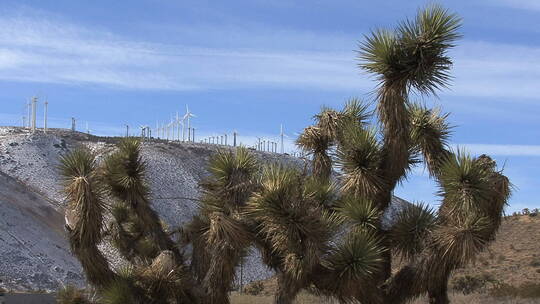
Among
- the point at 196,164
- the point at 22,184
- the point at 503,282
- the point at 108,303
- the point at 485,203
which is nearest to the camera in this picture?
the point at 485,203

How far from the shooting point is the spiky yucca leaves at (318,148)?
15.6 m

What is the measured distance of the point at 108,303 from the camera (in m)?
14.0

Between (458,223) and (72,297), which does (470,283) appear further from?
(458,223)

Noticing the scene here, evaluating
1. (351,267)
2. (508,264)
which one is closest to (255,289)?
(508,264)

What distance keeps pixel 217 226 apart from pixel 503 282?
20.5 m

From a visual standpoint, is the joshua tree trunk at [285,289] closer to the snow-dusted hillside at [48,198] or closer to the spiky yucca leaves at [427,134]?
the spiky yucca leaves at [427,134]

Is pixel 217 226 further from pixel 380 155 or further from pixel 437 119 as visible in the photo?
pixel 437 119

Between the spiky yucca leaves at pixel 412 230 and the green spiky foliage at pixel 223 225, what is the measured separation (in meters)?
2.58

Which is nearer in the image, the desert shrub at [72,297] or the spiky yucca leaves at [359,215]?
the spiky yucca leaves at [359,215]

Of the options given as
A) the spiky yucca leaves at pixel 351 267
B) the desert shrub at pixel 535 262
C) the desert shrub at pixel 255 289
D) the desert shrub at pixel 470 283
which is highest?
the spiky yucca leaves at pixel 351 267

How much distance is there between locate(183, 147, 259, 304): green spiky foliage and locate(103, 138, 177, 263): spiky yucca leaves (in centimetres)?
84

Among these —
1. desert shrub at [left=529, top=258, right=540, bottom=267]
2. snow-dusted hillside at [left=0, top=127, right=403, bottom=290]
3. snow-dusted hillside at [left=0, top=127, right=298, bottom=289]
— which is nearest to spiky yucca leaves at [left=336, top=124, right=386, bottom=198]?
snow-dusted hillside at [left=0, top=127, right=403, bottom=290]

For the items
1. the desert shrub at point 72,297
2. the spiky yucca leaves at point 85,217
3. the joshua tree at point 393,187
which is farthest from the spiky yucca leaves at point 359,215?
the desert shrub at point 72,297

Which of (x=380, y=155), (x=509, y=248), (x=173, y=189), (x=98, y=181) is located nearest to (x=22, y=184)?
(x=173, y=189)
